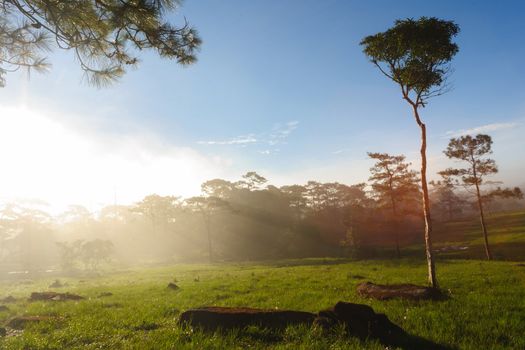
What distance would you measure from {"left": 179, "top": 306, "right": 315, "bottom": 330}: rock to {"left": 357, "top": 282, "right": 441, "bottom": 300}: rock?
5.09 metres

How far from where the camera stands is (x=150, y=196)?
81438 mm

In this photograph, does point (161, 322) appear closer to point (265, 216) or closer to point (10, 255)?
point (265, 216)

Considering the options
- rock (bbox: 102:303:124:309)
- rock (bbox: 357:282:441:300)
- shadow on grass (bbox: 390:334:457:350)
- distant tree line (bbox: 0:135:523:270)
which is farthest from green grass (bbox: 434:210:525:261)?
rock (bbox: 102:303:124:309)

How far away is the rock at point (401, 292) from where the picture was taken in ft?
36.9

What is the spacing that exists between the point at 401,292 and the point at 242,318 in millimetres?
6955

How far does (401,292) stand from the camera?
11.7m

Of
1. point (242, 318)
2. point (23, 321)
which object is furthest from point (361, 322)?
point (23, 321)

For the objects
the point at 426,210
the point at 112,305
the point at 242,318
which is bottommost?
the point at 112,305

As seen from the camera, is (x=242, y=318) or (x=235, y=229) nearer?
(x=242, y=318)

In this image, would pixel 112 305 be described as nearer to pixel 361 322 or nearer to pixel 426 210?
pixel 361 322

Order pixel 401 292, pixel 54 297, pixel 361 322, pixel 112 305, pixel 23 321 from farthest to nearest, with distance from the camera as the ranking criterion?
pixel 54 297, pixel 112 305, pixel 401 292, pixel 23 321, pixel 361 322

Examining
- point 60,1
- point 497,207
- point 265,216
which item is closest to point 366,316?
point 60,1

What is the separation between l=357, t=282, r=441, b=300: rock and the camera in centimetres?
1124

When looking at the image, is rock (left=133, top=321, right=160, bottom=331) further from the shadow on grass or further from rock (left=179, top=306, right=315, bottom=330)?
the shadow on grass
